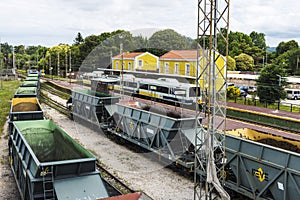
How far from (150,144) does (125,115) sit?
8.74 ft

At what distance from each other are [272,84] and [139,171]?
66.9 ft

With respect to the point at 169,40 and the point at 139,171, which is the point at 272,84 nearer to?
the point at 169,40

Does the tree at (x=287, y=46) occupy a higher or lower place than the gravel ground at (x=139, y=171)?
higher

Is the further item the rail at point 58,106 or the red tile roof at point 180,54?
the rail at point 58,106

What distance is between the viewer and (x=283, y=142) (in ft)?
37.0

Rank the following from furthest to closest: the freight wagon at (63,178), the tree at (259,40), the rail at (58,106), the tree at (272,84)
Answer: the tree at (259,40) < the tree at (272,84) < the rail at (58,106) < the freight wagon at (63,178)

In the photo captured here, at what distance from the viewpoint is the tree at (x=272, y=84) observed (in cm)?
2853

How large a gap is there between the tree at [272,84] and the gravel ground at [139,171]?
16.9 metres

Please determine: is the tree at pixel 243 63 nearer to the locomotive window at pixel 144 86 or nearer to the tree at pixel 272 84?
the tree at pixel 272 84

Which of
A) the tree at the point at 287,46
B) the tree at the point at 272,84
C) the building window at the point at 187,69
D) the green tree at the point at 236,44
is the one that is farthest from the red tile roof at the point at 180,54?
the tree at the point at 287,46

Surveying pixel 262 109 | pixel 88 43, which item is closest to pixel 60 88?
pixel 88 43

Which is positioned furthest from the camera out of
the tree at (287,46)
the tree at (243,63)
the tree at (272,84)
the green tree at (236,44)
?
the tree at (287,46)

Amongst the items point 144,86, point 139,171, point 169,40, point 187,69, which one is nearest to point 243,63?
point 144,86

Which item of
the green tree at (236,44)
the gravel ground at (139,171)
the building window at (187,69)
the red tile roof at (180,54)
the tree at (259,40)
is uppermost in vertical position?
the tree at (259,40)
